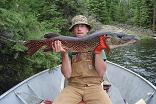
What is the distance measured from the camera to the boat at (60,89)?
22.5 ft

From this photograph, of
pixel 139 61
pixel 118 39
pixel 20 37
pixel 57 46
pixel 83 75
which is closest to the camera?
pixel 118 39

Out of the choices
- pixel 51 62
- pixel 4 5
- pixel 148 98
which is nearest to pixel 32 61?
pixel 51 62

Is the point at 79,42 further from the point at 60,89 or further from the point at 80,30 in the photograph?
the point at 60,89

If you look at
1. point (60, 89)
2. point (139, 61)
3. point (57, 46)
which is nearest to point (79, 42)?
point (57, 46)

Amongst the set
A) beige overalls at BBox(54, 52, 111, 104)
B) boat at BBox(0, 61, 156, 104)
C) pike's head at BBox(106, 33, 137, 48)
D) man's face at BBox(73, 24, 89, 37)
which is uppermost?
man's face at BBox(73, 24, 89, 37)

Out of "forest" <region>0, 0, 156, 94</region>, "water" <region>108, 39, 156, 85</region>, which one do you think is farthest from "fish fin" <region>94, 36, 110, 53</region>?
"water" <region>108, 39, 156, 85</region>

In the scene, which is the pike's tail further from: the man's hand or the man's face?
the man's face

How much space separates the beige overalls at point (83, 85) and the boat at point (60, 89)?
63 centimetres

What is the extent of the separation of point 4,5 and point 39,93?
1915 millimetres

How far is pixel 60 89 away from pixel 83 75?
1931 millimetres

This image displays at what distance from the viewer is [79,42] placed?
5.56 meters

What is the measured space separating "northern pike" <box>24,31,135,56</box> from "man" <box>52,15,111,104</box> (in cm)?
20

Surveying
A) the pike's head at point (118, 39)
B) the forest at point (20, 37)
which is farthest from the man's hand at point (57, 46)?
the forest at point (20, 37)

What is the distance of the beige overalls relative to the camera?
5.82 meters
